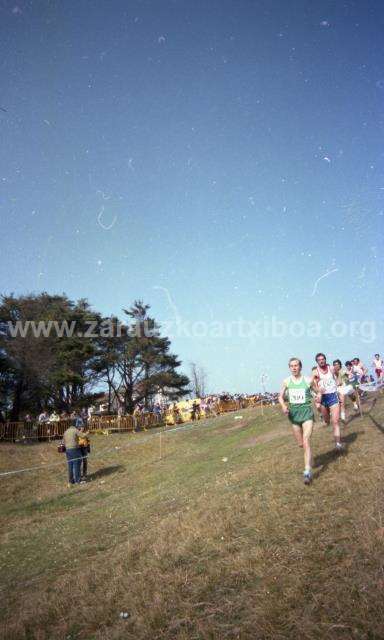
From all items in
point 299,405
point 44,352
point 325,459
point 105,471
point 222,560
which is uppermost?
point 44,352

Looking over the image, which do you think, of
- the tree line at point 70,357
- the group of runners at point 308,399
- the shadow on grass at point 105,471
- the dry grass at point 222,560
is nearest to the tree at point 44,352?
the tree line at point 70,357

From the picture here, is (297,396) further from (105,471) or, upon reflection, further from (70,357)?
(70,357)

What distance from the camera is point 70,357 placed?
4022cm

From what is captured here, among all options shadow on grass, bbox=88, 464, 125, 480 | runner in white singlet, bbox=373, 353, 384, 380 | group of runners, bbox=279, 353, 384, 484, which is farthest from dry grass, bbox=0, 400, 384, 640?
runner in white singlet, bbox=373, 353, 384, 380

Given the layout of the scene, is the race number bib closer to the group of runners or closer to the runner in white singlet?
the group of runners

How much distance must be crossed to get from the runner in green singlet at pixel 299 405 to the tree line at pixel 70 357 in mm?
30981

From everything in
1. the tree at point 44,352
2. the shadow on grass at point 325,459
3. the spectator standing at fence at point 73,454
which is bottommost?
the spectator standing at fence at point 73,454

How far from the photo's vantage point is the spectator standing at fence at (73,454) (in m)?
14.5

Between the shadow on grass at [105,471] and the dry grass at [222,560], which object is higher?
the dry grass at [222,560]

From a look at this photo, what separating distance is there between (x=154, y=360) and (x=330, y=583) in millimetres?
46497

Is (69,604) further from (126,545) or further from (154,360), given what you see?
(154,360)

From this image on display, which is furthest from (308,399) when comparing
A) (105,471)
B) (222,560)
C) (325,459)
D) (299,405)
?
(105,471)

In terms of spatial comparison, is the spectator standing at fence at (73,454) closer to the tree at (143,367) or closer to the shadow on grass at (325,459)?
the shadow on grass at (325,459)

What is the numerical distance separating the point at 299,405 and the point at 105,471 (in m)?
12.1
